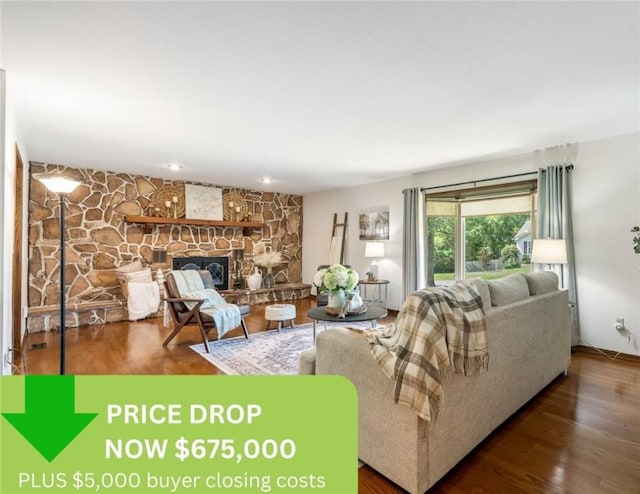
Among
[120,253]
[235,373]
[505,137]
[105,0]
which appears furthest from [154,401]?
[120,253]

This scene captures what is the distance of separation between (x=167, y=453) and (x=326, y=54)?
7.28ft

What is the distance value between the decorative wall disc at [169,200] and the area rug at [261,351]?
112 inches

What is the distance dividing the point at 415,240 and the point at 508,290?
307cm

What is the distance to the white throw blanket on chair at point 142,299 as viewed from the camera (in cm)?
493

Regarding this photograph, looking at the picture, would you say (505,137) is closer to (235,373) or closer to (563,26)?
(563,26)

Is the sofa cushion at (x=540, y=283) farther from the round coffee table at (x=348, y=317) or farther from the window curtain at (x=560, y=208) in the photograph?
the round coffee table at (x=348, y=317)

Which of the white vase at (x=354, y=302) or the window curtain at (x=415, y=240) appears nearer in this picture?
the white vase at (x=354, y=302)

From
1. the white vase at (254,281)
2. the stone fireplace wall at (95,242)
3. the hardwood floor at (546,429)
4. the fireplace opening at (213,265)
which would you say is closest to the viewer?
the hardwood floor at (546,429)

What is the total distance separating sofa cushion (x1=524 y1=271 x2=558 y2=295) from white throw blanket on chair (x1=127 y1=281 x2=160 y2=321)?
16.3 ft

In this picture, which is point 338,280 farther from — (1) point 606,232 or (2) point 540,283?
(1) point 606,232

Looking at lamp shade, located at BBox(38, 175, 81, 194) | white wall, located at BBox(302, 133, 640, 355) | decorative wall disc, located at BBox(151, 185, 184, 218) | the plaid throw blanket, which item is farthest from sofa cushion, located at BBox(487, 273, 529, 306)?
decorative wall disc, located at BBox(151, 185, 184, 218)

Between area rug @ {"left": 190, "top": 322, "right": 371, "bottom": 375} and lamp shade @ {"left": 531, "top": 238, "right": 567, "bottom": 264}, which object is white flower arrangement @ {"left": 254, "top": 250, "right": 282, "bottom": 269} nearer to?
area rug @ {"left": 190, "top": 322, "right": 371, "bottom": 375}

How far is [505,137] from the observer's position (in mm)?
3477

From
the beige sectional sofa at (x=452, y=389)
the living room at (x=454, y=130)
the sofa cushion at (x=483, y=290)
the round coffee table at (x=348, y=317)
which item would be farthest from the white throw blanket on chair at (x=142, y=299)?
the sofa cushion at (x=483, y=290)
